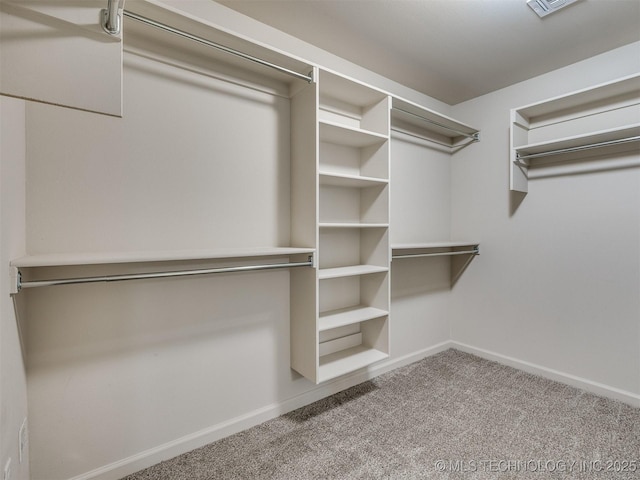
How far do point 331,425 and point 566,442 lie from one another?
4.38 feet

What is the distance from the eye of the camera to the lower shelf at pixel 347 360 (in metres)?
1.93

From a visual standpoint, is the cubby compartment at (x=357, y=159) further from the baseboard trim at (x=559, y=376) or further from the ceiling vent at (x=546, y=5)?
the baseboard trim at (x=559, y=376)

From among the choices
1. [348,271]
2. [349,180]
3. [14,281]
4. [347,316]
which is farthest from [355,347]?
[14,281]

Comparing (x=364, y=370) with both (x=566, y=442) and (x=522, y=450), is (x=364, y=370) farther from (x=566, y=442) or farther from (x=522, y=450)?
(x=566, y=442)

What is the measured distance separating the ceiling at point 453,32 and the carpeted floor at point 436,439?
2.48 meters

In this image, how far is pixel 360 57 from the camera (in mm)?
2289

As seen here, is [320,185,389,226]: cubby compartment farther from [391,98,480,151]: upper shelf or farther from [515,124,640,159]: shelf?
[515,124,640,159]: shelf

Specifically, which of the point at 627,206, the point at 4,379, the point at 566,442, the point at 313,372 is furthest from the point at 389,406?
the point at 627,206

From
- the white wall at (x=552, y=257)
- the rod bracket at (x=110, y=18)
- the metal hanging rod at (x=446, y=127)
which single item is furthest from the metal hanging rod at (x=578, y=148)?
the rod bracket at (x=110, y=18)

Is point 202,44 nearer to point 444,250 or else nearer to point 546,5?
point 546,5

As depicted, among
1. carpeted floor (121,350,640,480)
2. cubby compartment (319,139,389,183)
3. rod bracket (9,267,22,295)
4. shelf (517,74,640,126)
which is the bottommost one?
carpeted floor (121,350,640,480)

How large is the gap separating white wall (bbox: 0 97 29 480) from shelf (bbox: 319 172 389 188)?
1.34 meters

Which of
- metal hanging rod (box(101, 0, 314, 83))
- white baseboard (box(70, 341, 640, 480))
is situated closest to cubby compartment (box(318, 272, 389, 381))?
white baseboard (box(70, 341, 640, 480))

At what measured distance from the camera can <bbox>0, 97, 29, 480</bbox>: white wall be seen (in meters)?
1.05
